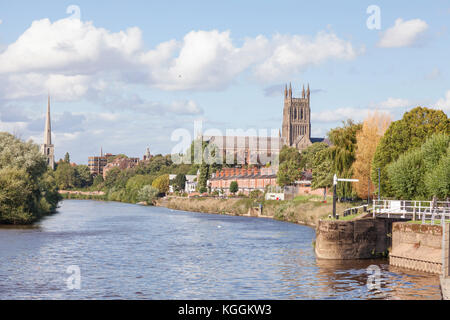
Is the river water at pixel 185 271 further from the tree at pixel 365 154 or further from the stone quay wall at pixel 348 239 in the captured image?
the tree at pixel 365 154

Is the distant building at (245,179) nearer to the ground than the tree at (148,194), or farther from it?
farther from it

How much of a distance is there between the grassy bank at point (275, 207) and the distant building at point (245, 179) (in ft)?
61.6

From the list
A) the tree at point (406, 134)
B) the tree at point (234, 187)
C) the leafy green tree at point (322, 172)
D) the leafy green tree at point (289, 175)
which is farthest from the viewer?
the tree at point (234, 187)

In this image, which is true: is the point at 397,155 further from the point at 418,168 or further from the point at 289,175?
the point at 289,175

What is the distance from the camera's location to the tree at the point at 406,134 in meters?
64.9

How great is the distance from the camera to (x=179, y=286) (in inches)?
1426

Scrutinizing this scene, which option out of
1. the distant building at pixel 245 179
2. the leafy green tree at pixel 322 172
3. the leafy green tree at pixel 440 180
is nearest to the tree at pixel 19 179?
the leafy green tree at pixel 322 172

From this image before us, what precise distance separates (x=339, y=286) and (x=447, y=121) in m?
35.8

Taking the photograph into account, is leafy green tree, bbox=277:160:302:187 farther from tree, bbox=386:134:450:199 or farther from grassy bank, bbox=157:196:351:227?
tree, bbox=386:134:450:199

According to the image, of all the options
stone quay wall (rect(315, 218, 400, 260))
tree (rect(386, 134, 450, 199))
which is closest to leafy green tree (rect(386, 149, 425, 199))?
tree (rect(386, 134, 450, 199))

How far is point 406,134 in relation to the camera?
6556cm

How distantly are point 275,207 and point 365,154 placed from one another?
122 feet

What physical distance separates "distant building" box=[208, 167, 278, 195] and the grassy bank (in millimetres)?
18766

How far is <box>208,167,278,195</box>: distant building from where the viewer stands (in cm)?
15755
